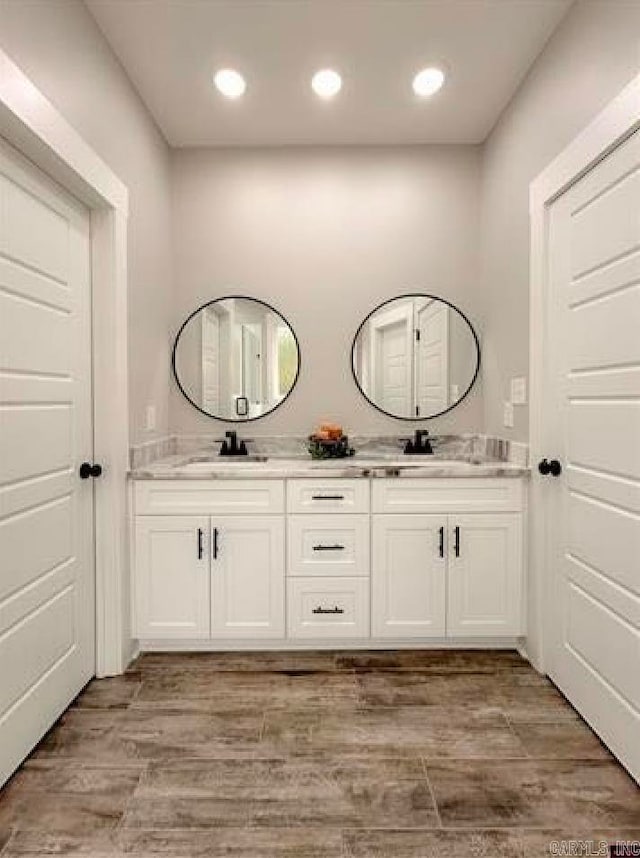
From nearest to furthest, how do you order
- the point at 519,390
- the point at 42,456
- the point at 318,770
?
the point at 318,770
the point at 42,456
the point at 519,390

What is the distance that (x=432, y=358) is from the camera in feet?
11.1

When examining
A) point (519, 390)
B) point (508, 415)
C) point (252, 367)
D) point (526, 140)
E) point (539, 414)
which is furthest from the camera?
point (252, 367)

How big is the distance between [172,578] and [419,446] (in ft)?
4.78

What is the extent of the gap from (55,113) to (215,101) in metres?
1.17

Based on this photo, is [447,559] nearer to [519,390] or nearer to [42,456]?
[519,390]

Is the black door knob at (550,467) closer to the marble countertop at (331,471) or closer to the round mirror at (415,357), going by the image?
the marble countertop at (331,471)

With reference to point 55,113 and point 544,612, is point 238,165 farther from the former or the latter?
point 544,612

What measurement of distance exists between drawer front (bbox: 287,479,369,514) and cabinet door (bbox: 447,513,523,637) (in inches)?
16.5

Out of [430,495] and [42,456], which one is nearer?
[42,456]

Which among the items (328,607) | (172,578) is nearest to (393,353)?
(328,607)

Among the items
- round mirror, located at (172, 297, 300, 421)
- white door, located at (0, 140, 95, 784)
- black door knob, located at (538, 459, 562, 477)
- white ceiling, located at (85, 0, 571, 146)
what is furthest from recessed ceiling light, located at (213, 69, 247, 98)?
black door knob, located at (538, 459, 562, 477)

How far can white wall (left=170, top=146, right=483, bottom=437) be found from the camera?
3367 millimetres

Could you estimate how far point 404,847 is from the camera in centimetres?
157

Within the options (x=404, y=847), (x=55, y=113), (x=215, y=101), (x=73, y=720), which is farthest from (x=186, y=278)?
(x=404, y=847)
